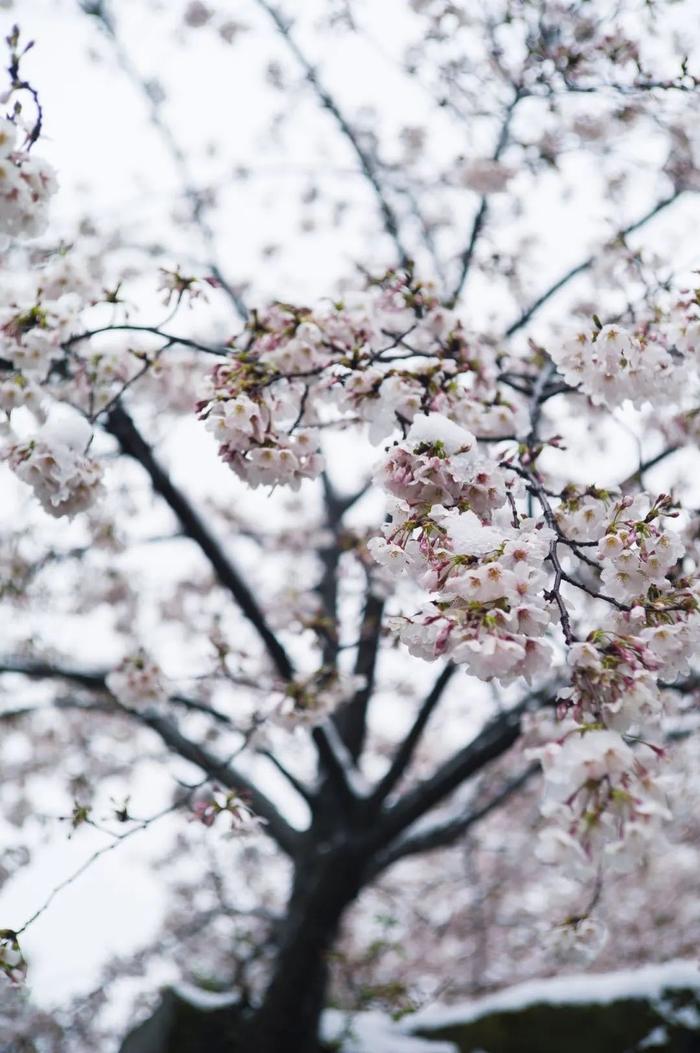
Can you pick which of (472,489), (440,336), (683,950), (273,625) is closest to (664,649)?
(472,489)

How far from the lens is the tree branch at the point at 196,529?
3205mm

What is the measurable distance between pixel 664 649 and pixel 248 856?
20.1 ft

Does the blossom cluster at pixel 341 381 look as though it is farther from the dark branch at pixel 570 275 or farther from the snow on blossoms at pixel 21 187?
the dark branch at pixel 570 275

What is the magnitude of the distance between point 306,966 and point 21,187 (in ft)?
12.1

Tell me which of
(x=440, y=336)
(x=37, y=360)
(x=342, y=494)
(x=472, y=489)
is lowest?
(x=472, y=489)

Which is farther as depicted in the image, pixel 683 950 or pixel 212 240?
pixel 683 950

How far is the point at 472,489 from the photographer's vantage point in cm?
166

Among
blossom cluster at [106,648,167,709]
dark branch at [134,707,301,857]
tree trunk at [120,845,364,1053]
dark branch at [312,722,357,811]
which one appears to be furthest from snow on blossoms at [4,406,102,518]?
tree trunk at [120,845,364,1053]

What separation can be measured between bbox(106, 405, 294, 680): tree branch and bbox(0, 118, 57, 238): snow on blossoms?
1.12 m

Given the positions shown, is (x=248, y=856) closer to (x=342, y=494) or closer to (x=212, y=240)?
(x=342, y=494)

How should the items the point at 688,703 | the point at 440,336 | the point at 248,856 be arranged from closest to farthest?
the point at 440,336
the point at 688,703
the point at 248,856

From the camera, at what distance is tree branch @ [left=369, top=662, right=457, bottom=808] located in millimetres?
3852

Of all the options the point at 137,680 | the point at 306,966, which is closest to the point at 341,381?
the point at 137,680

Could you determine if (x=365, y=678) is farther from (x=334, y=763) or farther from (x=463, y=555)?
(x=463, y=555)
